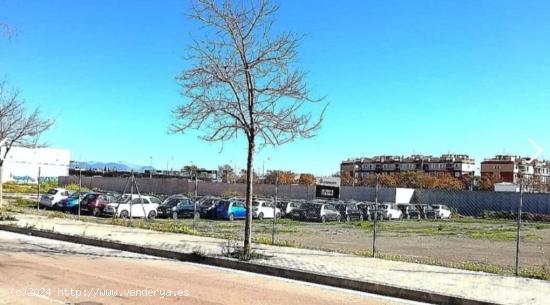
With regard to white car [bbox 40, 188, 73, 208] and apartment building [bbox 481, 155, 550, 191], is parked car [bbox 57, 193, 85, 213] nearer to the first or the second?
white car [bbox 40, 188, 73, 208]

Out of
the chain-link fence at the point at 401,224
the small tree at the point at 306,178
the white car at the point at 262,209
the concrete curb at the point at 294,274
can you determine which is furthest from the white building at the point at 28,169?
the concrete curb at the point at 294,274

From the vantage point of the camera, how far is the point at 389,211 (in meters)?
47.1

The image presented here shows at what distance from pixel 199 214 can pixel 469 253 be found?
18693 millimetres

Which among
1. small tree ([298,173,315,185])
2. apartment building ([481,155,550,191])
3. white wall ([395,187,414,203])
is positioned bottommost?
Result: white wall ([395,187,414,203])

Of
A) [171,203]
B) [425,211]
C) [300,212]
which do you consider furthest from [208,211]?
[425,211]

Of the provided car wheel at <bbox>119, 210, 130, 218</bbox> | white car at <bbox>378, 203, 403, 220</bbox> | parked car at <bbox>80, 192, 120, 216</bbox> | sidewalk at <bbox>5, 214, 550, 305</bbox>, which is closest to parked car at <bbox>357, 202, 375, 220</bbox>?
white car at <bbox>378, 203, 403, 220</bbox>

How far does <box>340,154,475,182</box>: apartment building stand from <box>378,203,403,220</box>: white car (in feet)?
383

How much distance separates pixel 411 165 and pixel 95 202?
153842 millimetres

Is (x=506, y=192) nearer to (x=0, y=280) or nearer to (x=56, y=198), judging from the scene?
(x=56, y=198)

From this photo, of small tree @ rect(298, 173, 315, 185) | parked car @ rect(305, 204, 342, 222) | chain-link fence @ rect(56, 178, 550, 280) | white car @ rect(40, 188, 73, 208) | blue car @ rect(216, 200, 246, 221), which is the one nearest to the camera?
chain-link fence @ rect(56, 178, 550, 280)

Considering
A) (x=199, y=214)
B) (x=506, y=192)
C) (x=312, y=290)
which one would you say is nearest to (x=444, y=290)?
(x=312, y=290)

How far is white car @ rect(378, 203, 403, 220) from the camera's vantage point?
4647cm

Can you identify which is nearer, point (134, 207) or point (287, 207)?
point (134, 207)

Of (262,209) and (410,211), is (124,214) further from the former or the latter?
(410,211)
